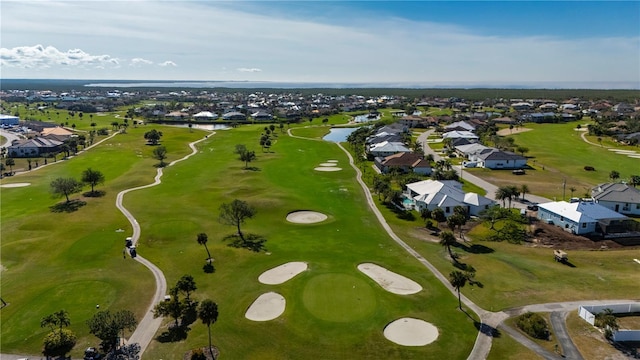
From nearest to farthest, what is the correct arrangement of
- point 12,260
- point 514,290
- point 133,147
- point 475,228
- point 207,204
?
point 514,290
point 12,260
point 475,228
point 207,204
point 133,147

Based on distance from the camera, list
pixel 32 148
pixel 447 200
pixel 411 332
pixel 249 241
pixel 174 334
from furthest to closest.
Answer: pixel 32 148
pixel 447 200
pixel 249 241
pixel 411 332
pixel 174 334

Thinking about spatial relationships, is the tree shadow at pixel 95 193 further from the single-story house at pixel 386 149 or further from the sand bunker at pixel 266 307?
the single-story house at pixel 386 149

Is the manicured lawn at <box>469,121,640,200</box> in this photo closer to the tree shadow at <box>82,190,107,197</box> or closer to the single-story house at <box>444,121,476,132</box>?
the single-story house at <box>444,121,476,132</box>

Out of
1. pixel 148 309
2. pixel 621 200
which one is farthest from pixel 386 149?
pixel 148 309

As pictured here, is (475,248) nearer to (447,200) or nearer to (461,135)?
(447,200)

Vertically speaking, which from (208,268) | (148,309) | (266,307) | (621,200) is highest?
(621,200)

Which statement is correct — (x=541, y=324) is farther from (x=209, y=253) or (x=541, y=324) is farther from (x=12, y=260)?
(x=12, y=260)

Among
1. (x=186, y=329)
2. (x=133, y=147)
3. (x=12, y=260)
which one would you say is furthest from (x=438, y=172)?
(x=133, y=147)
